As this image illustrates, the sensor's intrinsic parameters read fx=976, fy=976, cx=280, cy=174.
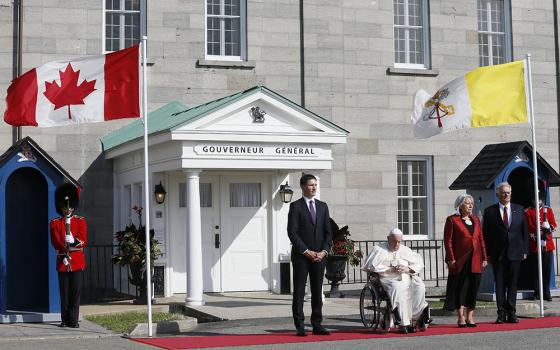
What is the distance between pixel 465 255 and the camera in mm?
13898

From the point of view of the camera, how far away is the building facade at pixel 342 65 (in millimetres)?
20125

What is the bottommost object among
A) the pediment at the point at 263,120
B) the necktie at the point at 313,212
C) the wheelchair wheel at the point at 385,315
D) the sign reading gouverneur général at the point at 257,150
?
the wheelchair wheel at the point at 385,315

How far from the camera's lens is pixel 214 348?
12125mm

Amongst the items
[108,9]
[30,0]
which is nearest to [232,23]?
[108,9]

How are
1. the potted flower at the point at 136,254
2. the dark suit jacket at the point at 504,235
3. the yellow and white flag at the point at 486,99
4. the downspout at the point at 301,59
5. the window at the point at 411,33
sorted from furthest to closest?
the window at the point at 411,33 → the downspout at the point at 301,59 → the potted flower at the point at 136,254 → the yellow and white flag at the point at 486,99 → the dark suit jacket at the point at 504,235

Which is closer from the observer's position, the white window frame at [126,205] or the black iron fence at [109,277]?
the black iron fence at [109,277]

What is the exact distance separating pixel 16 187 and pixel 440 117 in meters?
7.05

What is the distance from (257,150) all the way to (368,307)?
4.37 meters

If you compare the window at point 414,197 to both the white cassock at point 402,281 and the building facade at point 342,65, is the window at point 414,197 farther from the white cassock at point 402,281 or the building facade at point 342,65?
the white cassock at point 402,281

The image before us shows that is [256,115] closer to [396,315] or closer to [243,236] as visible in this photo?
[243,236]

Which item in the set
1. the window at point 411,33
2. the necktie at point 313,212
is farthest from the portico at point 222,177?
→ the window at point 411,33

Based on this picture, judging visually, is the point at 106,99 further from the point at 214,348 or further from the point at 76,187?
the point at 214,348

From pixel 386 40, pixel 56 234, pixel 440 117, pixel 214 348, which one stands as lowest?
pixel 214 348

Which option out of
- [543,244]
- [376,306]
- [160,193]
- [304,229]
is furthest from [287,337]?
[543,244]
